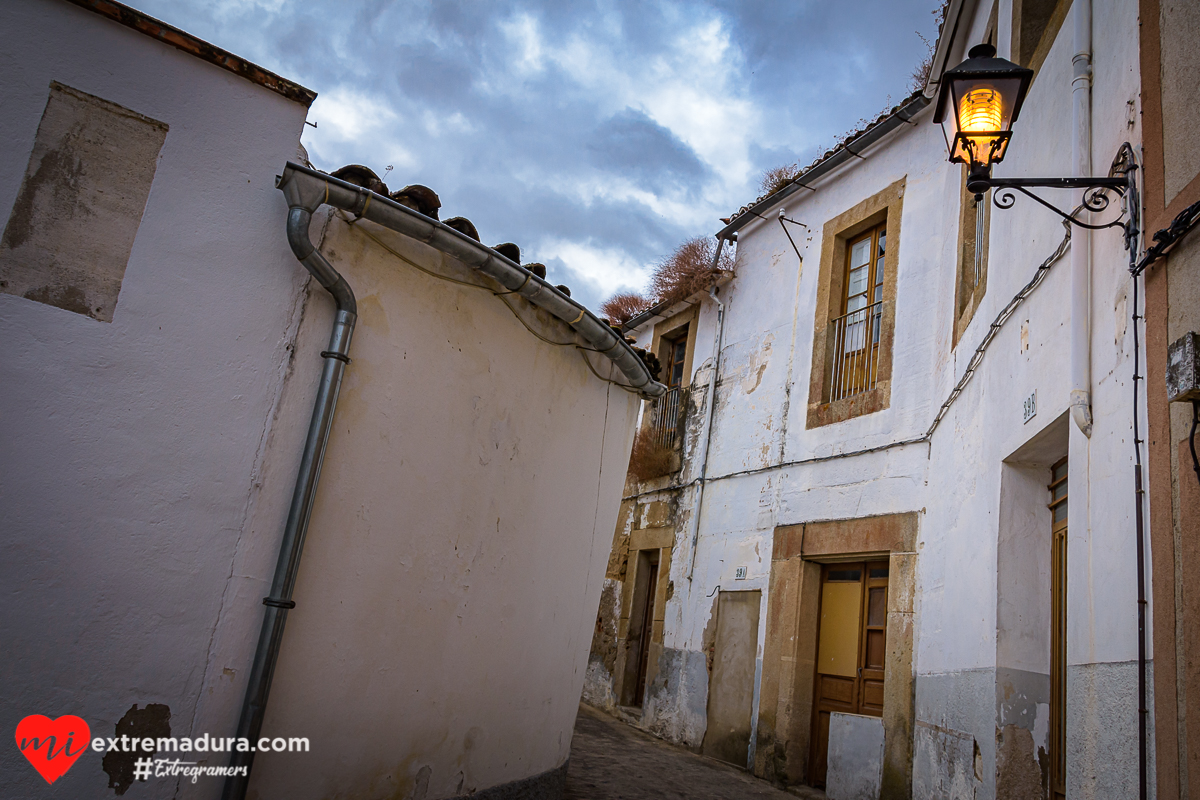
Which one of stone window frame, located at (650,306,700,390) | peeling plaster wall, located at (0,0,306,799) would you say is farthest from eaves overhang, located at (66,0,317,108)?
A: stone window frame, located at (650,306,700,390)

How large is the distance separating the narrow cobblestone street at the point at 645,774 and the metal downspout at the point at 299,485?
2.93 metres

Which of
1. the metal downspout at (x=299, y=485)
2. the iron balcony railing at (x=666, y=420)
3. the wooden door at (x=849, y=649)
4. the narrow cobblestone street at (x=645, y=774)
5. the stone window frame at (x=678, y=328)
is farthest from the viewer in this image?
the stone window frame at (x=678, y=328)

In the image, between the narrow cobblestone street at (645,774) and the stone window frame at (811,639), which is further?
the stone window frame at (811,639)

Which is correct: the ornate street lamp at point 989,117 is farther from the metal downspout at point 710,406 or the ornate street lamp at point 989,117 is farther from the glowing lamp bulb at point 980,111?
the metal downspout at point 710,406

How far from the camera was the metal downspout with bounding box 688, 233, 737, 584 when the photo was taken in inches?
392

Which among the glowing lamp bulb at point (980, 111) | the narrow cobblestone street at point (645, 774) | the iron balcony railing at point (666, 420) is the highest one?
the iron balcony railing at point (666, 420)

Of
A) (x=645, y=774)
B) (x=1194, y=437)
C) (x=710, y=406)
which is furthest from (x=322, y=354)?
(x=710, y=406)

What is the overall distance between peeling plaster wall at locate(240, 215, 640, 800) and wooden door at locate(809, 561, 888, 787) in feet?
10.5

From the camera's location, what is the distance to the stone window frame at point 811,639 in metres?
6.63

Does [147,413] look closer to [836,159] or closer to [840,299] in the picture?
[840,299]

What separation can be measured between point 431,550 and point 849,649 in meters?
4.87

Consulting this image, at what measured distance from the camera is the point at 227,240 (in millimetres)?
3691

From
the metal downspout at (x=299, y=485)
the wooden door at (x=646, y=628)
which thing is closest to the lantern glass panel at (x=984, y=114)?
the metal downspout at (x=299, y=485)

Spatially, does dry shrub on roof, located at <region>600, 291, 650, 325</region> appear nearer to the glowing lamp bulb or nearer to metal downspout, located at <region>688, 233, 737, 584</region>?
metal downspout, located at <region>688, 233, 737, 584</region>
